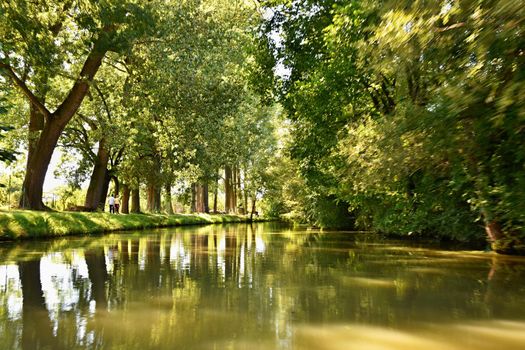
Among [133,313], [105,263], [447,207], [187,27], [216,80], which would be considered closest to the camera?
[133,313]

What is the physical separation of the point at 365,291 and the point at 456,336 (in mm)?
2559

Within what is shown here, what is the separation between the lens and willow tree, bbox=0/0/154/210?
12234 millimetres

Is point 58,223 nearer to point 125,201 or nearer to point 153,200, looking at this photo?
point 125,201

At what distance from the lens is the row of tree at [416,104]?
4680 millimetres

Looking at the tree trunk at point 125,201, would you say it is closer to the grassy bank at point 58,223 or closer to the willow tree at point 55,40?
the grassy bank at point 58,223

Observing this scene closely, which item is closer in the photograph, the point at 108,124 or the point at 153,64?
the point at 153,64

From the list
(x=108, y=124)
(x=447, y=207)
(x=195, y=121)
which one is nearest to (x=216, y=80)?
(x=195, y=121)

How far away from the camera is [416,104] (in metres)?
7.62

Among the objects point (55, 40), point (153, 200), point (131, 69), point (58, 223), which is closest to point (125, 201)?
point (153, 200)

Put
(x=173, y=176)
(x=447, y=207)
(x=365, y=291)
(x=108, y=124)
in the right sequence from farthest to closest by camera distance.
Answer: (x=173, y=176)
(x=108, y=124)
(x=447, y=207)
(x=365, y=291)

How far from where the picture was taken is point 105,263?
33.9ft

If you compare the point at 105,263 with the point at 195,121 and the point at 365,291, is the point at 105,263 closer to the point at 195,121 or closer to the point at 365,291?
the point at 365,291

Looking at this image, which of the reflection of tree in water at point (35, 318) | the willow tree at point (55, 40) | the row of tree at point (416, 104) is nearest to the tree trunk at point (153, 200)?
the willow tree at point (55, 40)

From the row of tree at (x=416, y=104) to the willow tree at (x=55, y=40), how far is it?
230 inches
